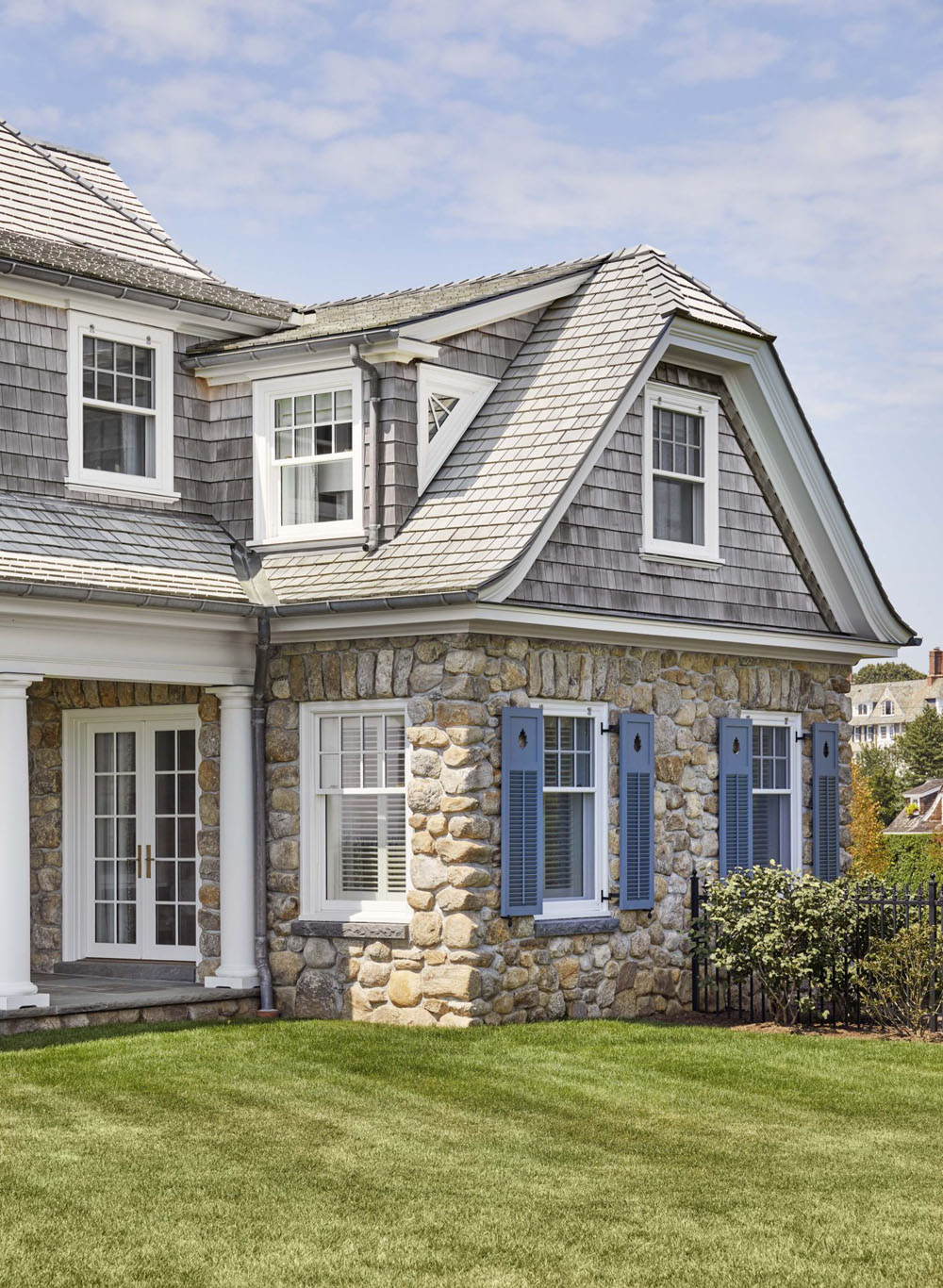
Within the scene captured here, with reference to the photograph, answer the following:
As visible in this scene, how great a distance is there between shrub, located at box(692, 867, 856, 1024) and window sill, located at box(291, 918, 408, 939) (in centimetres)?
261

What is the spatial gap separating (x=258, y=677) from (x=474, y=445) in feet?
8.42

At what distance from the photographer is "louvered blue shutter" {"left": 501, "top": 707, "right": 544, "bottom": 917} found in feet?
43.8

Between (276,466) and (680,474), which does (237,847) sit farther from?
(680,474)

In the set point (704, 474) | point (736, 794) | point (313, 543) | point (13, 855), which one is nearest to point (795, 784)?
point (736, 794)

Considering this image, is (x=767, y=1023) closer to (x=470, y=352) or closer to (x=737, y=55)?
(x=470, y=352)

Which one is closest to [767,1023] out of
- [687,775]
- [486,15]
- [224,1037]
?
[687,775]

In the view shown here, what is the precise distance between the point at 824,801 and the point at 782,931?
2.96m

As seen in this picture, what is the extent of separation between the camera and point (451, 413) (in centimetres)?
1480

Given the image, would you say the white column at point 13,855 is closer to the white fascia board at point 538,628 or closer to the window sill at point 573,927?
the white fascia board at point 538,628

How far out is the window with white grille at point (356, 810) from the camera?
13.7 metres

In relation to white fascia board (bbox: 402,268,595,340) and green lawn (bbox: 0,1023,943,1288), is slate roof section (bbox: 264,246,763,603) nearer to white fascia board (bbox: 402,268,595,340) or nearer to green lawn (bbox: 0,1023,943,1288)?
white fascia board (bbox: 402,268,595,340)

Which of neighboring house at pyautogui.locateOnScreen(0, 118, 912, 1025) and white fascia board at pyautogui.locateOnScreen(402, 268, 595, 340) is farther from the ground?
white fascia board at pyautogui.locateOnScreen(402, 268, 595, 340)

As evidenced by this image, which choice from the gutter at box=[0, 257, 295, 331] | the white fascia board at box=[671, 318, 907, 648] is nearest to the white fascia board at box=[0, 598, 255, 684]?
the gutter at box=[0, 257, 295, 331]

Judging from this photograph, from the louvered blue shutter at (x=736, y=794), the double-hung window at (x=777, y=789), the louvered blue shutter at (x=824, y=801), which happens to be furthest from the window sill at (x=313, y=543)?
the louvered blue shutter at (x=824, y=801)
